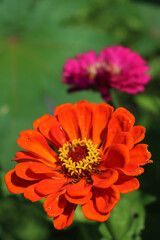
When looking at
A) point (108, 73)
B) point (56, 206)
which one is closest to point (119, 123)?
point (56, 206)

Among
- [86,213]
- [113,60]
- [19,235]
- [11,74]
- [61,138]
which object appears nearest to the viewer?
[86,213]

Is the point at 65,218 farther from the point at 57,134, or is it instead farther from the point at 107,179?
the point at 57,134

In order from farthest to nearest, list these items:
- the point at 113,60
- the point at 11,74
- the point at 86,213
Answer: the point at 11,74 → the point at 113,60 → the point at 86,213

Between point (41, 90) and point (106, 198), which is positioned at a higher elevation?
point (41, 90)

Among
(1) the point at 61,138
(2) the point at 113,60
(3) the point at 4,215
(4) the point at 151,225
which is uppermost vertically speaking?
(2) the point at 113,60

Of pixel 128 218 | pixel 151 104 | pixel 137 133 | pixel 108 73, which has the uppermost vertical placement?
pixel 108 73

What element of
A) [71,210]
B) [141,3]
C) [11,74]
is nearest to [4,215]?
[11,74]

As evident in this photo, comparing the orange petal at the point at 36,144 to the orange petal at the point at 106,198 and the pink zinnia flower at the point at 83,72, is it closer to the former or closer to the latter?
the orange petal at the point at 106,198

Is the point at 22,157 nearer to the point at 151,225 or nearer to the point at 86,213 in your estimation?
the point at 86,213
